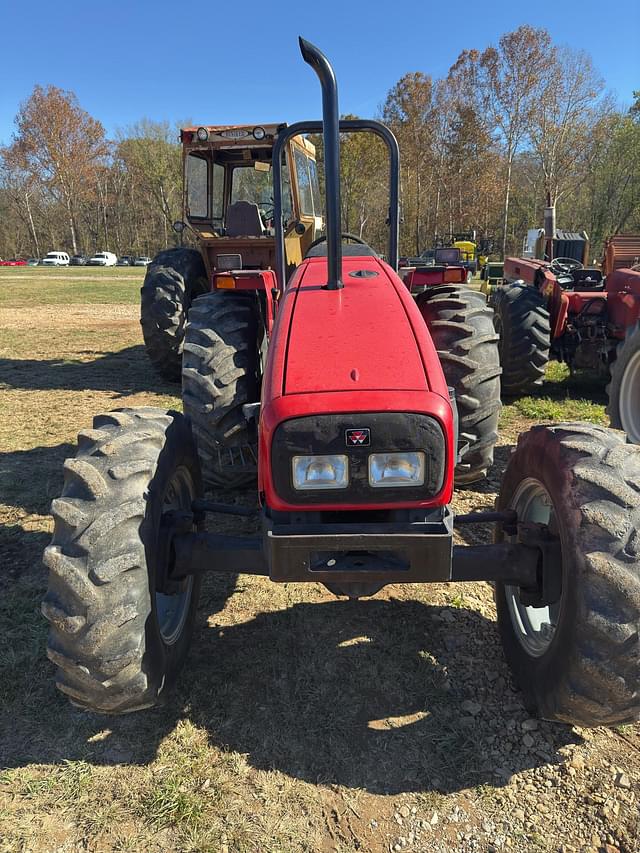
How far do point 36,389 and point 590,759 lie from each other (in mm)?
6692

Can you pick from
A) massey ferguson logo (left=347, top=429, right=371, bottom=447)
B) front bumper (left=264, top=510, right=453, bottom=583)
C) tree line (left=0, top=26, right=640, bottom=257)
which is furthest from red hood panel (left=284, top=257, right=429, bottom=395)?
tree line (left=0, top=26, right=640, bottom=257)

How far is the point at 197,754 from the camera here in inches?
87.4

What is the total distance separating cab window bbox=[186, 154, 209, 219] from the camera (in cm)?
750

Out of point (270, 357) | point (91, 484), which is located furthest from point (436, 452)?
point (91, 484)

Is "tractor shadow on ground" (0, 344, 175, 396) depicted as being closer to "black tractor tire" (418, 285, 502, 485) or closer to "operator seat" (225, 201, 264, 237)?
"operator seat" (225, 201, 264, 237)

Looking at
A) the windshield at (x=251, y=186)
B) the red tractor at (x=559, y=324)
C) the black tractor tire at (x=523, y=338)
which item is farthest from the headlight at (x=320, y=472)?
the windshield at (x=251, y=186)

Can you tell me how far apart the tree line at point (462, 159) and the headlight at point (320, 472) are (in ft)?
77.3

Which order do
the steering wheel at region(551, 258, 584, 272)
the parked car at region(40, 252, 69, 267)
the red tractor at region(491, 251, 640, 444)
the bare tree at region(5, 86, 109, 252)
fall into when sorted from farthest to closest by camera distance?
the parked car at region(40, 252, 69, 267) < the bare tree at region(5, 86, 109, 252) < the steering wheel at region(551, 258, 584, 272) < the red tractor at region(491, 251, 640, 444)

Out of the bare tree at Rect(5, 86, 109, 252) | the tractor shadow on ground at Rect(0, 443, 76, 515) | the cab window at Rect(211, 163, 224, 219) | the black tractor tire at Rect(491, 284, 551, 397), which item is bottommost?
the tractor shadow on ground at Rect(0, 443, 76, 515)

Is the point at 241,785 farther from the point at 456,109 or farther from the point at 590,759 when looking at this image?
the point at 456,109

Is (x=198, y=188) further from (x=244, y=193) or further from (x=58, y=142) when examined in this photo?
(x=58, y=142)

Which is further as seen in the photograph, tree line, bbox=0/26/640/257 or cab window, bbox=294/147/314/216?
tree line, bbox=0/26/640/257

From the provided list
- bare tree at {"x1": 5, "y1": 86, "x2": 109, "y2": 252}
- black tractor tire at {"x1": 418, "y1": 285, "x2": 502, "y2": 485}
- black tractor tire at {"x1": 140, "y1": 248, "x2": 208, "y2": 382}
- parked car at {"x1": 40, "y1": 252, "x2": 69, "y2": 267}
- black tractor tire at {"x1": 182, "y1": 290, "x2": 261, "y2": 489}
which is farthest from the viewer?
parked car at {"x1": 40, "y1": 252, "x2": 69, "y2": 267}

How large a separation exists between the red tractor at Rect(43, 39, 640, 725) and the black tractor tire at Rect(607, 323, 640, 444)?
9.92ft
